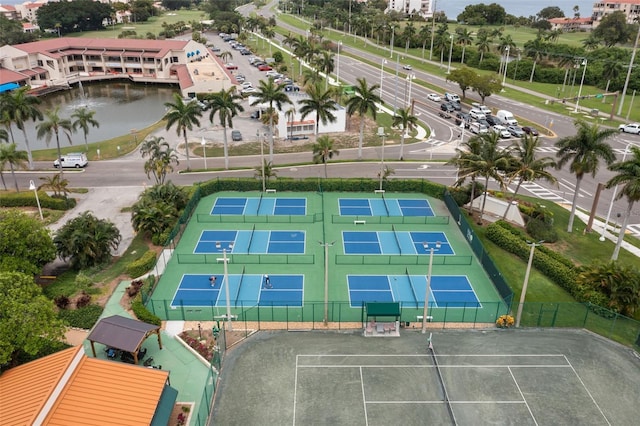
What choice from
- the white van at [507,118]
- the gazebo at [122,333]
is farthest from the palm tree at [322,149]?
the white van at [507,118]

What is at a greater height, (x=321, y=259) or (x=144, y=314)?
(x=144, y=314)

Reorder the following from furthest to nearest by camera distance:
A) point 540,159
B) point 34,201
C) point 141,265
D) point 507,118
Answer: point 507,118
point 34,201
point 540,159
point 141,265

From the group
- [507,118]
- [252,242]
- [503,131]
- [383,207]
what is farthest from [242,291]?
[507,118]

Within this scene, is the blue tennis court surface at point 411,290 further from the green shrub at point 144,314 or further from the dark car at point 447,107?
the dark car at point 447,107

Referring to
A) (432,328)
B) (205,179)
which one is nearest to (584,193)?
(432,328)

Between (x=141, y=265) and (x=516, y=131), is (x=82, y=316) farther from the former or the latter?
(x=516, y=131)

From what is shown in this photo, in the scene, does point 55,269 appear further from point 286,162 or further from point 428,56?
point 428,56
